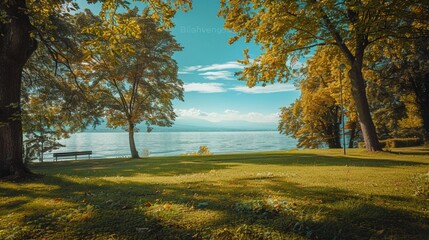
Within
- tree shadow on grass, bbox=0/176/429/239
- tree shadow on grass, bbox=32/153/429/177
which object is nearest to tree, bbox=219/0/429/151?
tree shadow on grass, bbox=32/153/429/177

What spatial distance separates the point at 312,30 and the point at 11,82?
15.3 metres

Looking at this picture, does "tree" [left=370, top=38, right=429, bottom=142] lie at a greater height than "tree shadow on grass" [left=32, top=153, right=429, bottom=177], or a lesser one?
greater

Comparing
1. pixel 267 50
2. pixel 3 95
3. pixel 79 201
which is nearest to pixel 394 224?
pixel 79 201

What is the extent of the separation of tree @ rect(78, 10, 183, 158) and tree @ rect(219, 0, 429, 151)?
941 cm

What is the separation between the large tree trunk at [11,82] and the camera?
856 centimetres

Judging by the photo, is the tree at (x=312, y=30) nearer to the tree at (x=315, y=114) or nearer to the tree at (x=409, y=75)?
the tree at (x=409, y=75)

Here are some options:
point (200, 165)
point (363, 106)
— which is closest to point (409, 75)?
point (363, 106)

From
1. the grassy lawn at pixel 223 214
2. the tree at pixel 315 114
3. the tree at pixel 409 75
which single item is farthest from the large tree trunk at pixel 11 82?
the tree at pixel 315 114

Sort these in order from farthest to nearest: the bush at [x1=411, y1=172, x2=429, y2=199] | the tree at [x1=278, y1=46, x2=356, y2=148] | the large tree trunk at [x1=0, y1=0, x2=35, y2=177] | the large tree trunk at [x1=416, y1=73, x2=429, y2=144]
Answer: the tree at [x1=278, y1=46, x2=356, y2=148] → the large tree trunk at [x1=416, y1=73, x2=429, y2=144] → the large tree trunk at [x1=0, y1=0, x2=35, y2=177] → the bush at [x1=411, y1=172, x2=429, y2=199]

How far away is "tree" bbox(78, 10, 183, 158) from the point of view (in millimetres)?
24812

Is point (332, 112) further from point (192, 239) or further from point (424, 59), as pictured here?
point (192, 239)

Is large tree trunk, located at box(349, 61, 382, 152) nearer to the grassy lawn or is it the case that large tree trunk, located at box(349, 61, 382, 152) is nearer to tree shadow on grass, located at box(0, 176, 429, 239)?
the grassy lawn

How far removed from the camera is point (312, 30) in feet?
52.0

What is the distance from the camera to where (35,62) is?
1720 cm
